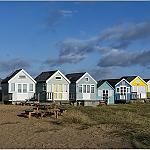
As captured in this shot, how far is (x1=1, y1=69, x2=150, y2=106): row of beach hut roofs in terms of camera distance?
4397 centimetres

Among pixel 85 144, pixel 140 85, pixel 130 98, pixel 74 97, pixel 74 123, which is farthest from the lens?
pixel 140 85

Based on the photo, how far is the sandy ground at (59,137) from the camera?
13154 millimetres

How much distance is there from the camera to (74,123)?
2025cm

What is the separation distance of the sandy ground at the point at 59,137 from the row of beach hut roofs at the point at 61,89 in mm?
24984

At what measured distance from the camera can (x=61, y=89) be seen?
4653 centimetres

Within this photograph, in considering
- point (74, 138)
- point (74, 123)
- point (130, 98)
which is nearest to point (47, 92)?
point (130, 98)

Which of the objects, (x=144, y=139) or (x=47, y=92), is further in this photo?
(x=47, y=92)

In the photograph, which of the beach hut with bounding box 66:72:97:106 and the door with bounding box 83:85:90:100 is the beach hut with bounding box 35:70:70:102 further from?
the door with bounding box 83:85:90:100

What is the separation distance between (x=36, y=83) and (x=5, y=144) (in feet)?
110

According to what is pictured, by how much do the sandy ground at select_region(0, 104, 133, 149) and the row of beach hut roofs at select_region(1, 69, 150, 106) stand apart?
24984mm

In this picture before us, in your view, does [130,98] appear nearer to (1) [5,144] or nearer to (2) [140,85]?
(2) [140,85]

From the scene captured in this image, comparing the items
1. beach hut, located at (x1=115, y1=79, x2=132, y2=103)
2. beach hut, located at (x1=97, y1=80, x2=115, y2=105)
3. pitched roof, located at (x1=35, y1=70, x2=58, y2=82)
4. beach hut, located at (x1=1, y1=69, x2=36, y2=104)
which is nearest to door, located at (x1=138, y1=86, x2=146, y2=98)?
beach hut, located at (x1=115, y1=79, x2=132, y2=103)

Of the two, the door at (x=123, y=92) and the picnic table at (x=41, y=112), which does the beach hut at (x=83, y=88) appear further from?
the picnic table at (x=41, y=112)

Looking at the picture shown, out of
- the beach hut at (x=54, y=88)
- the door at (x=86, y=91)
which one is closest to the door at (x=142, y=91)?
the door at (x=86, y=91)
